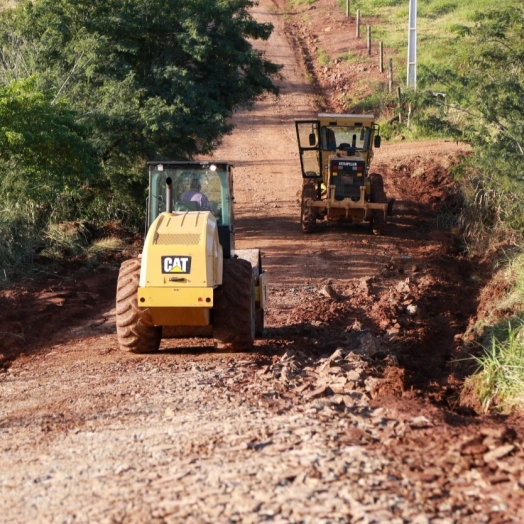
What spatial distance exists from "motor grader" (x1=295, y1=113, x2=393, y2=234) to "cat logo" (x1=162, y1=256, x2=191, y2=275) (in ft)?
33.0

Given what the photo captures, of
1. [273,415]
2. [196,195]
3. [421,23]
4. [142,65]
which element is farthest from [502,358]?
[421,23]

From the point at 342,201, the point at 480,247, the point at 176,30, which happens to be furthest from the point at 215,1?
the point at 480,247

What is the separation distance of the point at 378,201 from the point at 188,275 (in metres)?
10.6

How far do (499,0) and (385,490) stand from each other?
38.8m

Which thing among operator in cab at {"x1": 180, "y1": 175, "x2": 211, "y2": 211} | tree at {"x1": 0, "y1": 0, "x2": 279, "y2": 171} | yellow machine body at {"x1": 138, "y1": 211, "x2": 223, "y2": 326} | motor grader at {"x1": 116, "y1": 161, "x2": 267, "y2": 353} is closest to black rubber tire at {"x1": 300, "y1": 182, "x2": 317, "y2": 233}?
tree at {"x1": 0, "y1": 0, "x2": 279, "y2": 171}

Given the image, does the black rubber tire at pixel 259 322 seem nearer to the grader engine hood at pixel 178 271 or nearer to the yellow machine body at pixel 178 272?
the yellow machine body at pixel 178 272

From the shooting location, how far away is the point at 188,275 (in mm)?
9852

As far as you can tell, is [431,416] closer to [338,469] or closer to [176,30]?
[338,469]

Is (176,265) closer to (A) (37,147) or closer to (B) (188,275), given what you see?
(B) (188,275)

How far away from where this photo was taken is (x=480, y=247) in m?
18.7

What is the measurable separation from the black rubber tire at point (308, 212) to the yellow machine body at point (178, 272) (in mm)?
10053

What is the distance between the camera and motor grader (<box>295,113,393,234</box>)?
19750 mm

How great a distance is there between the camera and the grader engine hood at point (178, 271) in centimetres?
984

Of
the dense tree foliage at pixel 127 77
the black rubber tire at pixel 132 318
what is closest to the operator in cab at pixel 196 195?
the black rubber tire at pixel 132 318
